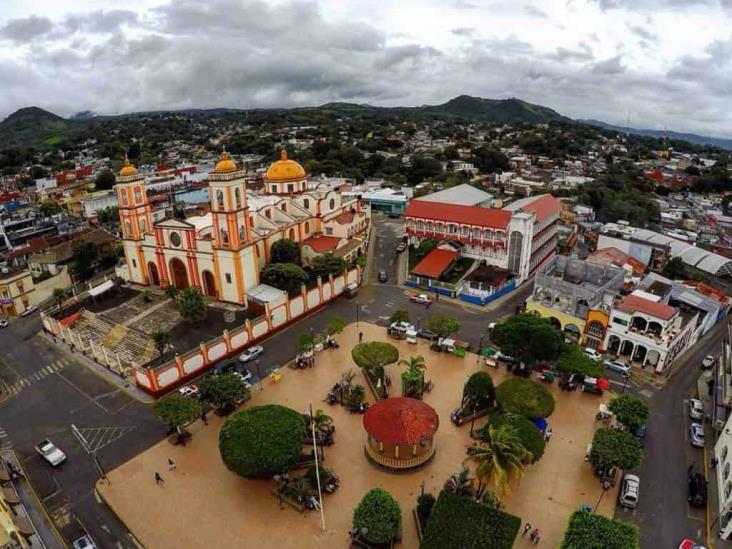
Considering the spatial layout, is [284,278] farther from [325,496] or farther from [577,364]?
[577,364]

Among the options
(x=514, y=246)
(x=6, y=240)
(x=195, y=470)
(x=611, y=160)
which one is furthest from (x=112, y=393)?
(x=611, y=160)

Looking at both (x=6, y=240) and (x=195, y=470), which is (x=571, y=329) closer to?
(x=195, y=470)

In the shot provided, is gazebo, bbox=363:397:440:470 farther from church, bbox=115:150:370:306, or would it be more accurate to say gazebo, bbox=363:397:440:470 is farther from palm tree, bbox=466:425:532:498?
church, bbox=115:150:370:306

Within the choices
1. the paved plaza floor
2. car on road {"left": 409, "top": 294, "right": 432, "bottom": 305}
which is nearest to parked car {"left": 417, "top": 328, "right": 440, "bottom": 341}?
car on road {"left": 409, "top": 294, "right": 432, "bottom": 305}

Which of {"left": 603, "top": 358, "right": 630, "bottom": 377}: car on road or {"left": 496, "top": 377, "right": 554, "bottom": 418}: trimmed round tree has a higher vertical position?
{"left": 496, "top": 377, "right": 554, "bottom": 418}: trimmed round tree

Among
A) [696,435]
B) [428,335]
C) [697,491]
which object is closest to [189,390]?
[428,335]

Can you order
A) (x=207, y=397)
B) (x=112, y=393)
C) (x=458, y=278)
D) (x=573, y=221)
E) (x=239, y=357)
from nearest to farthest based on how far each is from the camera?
(x=207, y=397)
(x=112, y=393)
(x=239, y=357)
(x=458, y=278)
(x=573, y=221)
